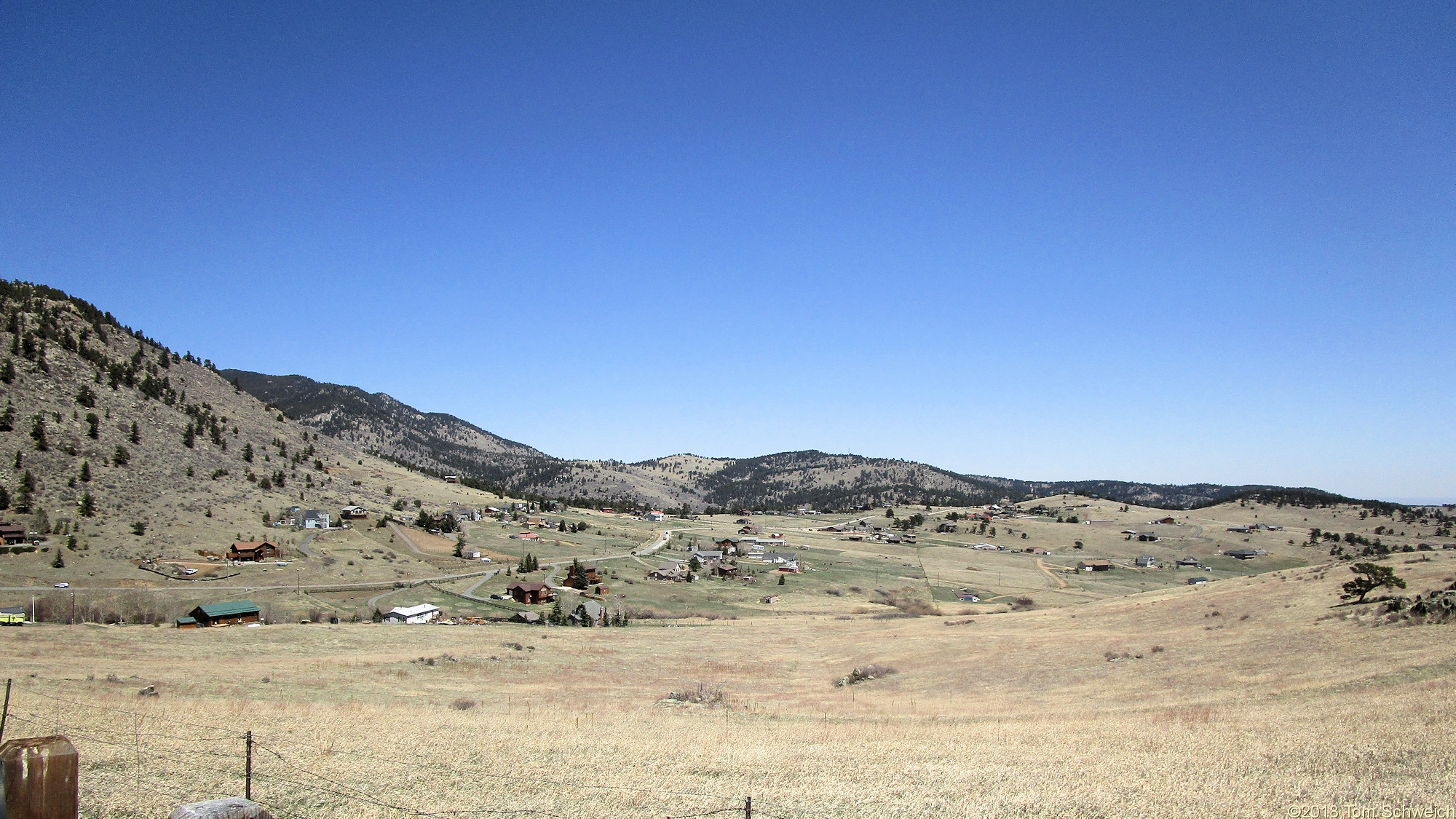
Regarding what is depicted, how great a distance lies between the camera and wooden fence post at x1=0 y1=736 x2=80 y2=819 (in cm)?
427

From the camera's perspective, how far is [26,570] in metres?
59.7

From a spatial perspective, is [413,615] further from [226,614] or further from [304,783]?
[304,783]

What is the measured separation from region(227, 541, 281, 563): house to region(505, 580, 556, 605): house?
27.7 metres

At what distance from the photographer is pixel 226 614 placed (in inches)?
1944

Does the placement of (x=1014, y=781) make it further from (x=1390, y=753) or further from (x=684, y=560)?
(x=684, y=560)

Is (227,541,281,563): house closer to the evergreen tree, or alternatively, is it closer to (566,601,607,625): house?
the evergreen tree

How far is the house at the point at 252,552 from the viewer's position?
75.8 metres

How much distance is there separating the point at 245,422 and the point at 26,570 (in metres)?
79.1

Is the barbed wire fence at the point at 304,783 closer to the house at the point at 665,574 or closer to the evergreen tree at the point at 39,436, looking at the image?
the house at the point at 665,574

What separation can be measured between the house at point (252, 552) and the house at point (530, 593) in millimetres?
27694

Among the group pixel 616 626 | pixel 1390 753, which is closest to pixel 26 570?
pixel 616 626

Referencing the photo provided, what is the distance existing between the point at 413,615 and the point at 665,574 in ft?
122

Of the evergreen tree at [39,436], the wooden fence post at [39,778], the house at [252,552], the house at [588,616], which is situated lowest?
the house at [588,616]

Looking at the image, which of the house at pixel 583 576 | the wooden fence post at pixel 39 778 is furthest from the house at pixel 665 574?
the wooden fence post at pixel 39 778
